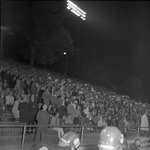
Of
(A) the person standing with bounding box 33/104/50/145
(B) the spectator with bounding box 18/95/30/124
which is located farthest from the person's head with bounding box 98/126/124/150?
(B) the spectator with bounding box 18/95/30/124

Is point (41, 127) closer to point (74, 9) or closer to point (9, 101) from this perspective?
point (9, 101)

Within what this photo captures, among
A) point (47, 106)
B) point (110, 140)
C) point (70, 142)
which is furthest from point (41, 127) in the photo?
point (110, 140)

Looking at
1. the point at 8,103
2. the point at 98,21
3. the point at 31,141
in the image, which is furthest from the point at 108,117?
the point at 98,21

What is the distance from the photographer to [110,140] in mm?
5344

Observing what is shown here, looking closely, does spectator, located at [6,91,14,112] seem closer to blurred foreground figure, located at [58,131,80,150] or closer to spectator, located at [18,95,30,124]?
spectator, located at [18,95,30,124]

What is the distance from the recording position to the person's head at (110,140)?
527cm

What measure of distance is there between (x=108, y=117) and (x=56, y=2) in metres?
25.9

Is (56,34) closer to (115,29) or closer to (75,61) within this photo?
(75,61)

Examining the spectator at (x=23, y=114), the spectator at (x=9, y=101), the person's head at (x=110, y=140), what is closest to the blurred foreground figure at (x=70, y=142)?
the person's head at (x=110, y=140)

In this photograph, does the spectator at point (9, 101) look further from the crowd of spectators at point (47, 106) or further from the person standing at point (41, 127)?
the person standing at point (41, 127)

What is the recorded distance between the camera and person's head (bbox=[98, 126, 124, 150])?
5.27 m

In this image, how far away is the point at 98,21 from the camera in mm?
53062

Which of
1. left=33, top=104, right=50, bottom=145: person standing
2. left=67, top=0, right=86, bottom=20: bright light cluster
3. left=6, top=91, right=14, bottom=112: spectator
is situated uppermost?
left=67, top=0, right=86, bottom=20: bright light cluster

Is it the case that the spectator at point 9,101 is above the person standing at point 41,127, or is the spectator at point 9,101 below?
above
